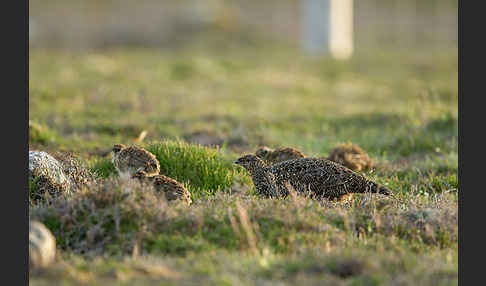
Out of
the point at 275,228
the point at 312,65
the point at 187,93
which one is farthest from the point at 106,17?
the point at 275,228

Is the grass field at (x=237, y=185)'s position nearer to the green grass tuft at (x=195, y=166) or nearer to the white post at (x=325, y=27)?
the green grass tuft at (x=195, y=166)

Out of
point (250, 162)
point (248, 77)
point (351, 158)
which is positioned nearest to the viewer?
point (250, 162)

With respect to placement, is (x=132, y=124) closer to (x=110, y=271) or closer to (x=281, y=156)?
(x=281, y=156)

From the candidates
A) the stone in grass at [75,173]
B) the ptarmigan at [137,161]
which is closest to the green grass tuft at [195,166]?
the ptarmigan at [137,161]

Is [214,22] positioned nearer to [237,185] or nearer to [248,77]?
[248,77]

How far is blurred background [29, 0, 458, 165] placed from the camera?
10281 millimetres

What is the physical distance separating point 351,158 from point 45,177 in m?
3.62

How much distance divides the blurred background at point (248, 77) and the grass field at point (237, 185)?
0.07 meters

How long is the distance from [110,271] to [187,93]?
34.2ft

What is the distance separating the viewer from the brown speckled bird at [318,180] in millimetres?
5867

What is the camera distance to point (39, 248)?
13.5 feet

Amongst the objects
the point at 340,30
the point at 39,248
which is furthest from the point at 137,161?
the point at 340,30

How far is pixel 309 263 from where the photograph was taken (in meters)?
4.25

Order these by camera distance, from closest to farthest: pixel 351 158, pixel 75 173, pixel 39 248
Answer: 1. pixel 39 248
2. pixel 75 173
3. pixel 351 158
